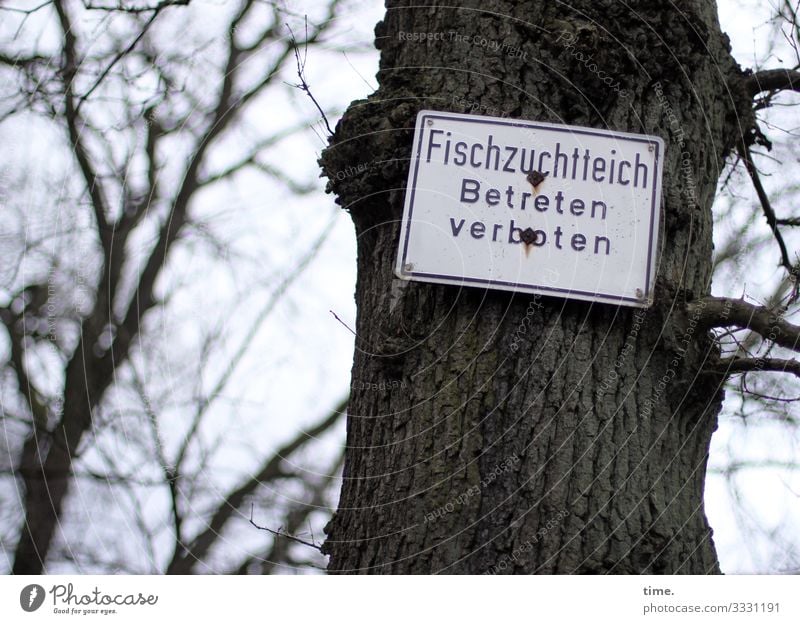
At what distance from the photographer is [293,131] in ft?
13.3

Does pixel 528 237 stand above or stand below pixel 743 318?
above

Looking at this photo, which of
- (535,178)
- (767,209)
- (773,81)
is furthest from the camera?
(767,209)

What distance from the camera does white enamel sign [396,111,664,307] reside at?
145cm

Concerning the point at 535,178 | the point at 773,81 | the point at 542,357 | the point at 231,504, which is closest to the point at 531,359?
the point at 542,357

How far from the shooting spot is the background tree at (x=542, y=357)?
4.33 ft

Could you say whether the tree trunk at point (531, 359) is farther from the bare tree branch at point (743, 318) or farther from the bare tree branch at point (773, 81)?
the bare tree branch at point (773, 81)

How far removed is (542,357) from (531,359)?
0.02 metres

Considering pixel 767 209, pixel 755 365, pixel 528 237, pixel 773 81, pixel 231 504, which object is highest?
pixel 773 81

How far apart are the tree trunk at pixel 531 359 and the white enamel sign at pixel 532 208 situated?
35mm

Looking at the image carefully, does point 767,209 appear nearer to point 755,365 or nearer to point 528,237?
point 755,365

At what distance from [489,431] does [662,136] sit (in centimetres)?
72

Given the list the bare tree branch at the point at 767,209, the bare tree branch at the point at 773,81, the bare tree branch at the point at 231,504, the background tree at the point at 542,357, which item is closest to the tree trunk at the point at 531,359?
the background tree at the point at 542,357

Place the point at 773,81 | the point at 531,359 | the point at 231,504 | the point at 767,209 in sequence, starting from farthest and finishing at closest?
the point at 231,504 → the point at 767,209 → the point at 773,81 → the point at 531,359

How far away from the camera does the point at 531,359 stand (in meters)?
1.39
